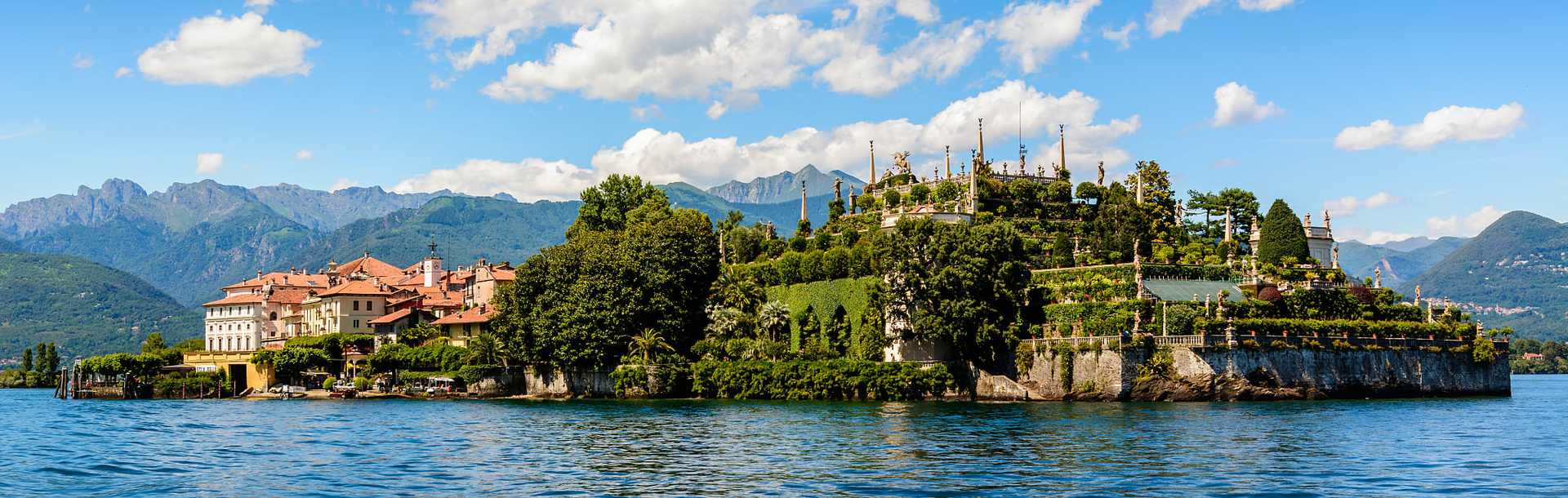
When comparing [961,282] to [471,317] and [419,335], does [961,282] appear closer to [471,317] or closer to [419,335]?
Result: [471,317]

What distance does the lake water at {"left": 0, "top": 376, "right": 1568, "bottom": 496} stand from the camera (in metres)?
39.9

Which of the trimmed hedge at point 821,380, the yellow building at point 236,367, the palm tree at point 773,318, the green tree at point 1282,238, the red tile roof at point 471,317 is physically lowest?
the trimmed hedge at point 821,380

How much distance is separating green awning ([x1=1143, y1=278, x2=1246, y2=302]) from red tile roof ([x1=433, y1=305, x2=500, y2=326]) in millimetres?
53903

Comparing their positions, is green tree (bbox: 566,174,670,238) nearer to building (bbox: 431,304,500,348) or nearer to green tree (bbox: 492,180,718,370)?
building (bbox: 431,304,500,348)

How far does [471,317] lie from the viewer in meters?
117

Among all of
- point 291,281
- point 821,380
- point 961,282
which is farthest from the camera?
point 291,281

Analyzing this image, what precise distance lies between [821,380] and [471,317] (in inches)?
1672

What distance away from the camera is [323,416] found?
250 feet

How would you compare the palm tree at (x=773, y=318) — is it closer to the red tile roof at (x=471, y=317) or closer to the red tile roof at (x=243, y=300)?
the red tile roof at (x=471, y=317)

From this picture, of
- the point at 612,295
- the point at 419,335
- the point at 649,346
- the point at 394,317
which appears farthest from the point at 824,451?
the point at 394,317

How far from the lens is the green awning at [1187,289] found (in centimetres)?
8175

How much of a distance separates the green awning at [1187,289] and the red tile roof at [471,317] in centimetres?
5390

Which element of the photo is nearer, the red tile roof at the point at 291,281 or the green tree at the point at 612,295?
the green tree at the point at 612,295

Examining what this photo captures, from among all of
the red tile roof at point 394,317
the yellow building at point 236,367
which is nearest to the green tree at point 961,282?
the yellow building at point 236,367
